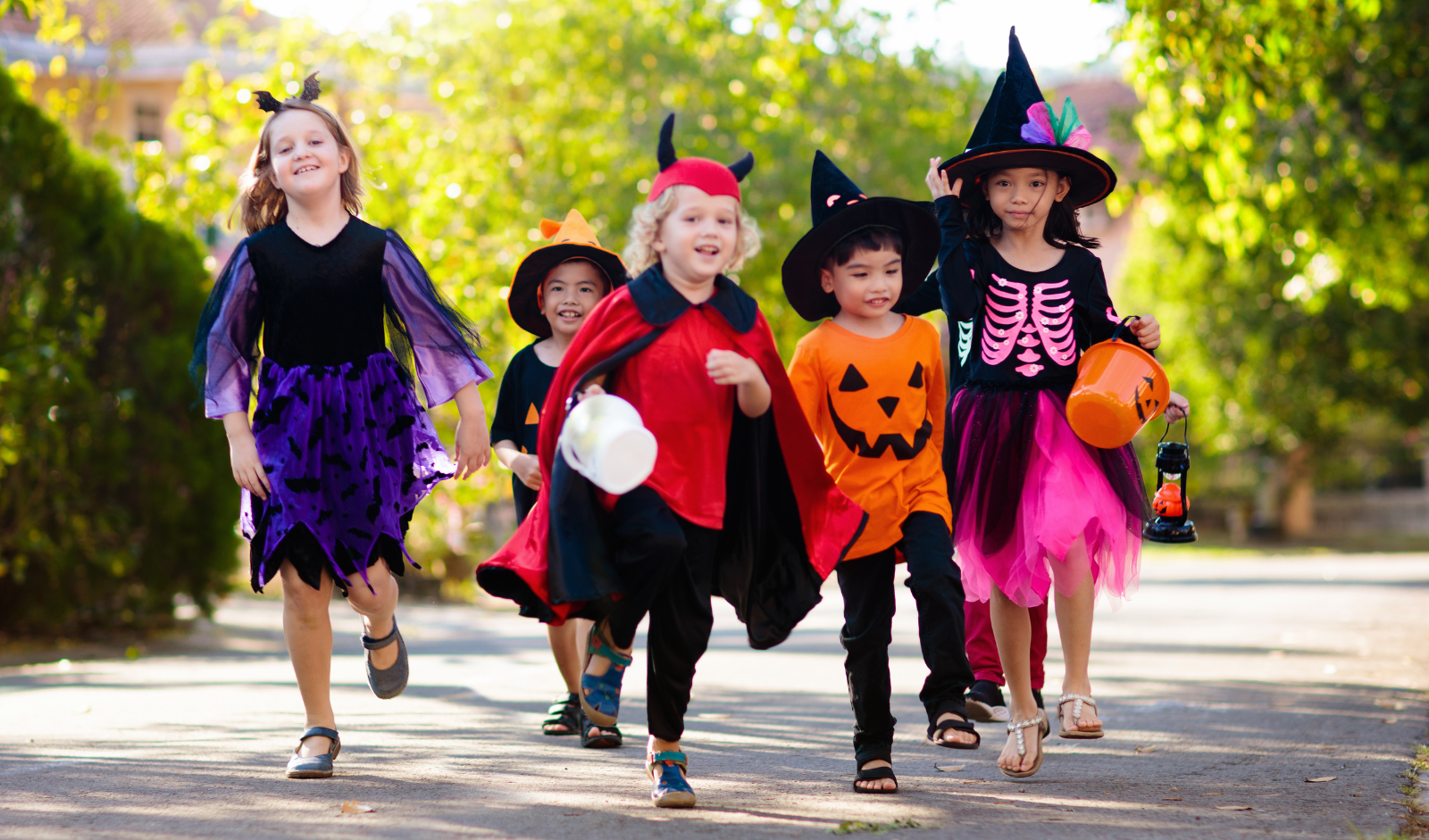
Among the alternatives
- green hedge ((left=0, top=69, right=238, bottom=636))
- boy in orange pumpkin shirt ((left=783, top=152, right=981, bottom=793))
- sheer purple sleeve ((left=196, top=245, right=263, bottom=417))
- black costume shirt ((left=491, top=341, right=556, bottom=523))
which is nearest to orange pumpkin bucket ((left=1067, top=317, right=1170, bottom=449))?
boy in orange pumpkin shirt ((left=783, top=152, right=981, bottom=793))

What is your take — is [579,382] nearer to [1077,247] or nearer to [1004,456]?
[1004,456]

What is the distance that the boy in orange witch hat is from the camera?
577 centimetres

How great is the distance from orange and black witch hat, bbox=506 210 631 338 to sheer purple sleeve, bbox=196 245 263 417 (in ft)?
4.42

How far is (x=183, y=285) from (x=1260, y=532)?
31495 millimetres

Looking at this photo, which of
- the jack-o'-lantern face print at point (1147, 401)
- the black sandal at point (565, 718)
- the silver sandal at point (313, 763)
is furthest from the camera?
the black sandal at point (565, 718)

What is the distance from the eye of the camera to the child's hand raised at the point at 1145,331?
489 cm

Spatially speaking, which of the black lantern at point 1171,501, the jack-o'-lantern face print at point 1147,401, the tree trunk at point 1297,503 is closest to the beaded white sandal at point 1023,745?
the black lantern at point 1171,501

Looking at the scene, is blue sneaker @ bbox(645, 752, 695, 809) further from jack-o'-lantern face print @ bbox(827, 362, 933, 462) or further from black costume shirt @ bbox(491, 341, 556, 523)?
black costume shirt @ bbox(491, 341, 556, 523)

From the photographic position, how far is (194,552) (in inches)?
398

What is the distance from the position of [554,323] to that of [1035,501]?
2157 mm

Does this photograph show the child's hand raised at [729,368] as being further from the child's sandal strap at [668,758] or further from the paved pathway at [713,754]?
the paved pathway at [713,754]

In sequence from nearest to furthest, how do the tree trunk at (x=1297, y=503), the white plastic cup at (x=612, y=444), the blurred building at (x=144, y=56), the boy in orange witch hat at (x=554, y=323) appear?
1. the white plastic cup at (x=612, y=444)
2. the boy in orange witch hat at (x=554, y=323)
3. the blurred building at (x=144, y=56)
4. the tree trunk at (x=1297, y=503)

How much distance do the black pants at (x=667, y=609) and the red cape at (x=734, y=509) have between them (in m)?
0.08

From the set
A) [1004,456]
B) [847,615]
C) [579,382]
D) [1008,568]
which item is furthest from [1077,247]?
[579,382]
